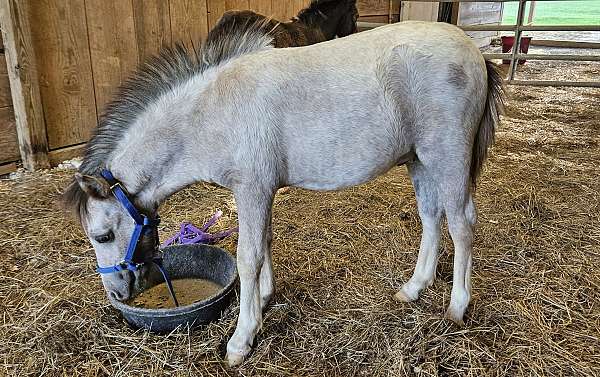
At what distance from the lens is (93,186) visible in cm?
167

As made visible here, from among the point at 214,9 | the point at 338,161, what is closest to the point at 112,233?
the point at 338,161

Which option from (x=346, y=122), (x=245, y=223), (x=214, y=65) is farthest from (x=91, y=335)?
(x=346, y=122)

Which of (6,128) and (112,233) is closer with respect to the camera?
(112,233)

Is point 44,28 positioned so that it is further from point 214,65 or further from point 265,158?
point 265,158

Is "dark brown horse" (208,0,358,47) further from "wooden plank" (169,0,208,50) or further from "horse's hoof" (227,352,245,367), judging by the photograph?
"horse's hoof" (227,352,245,367)

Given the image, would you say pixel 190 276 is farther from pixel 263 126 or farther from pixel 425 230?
pixel 425 230

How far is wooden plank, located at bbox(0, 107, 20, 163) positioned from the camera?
3.56 m

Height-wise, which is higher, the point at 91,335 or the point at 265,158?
the point at 265,158

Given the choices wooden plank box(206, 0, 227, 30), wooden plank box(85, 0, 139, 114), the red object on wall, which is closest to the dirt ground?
wooden plank box(85, 0, 139, 114)

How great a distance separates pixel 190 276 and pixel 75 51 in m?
2.36

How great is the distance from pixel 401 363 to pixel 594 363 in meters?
0.72

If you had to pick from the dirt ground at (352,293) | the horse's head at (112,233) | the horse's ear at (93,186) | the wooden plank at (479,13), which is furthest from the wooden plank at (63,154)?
the wooden plank at (479,13)

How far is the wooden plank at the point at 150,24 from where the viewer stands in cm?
416

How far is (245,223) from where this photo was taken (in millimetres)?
1805
